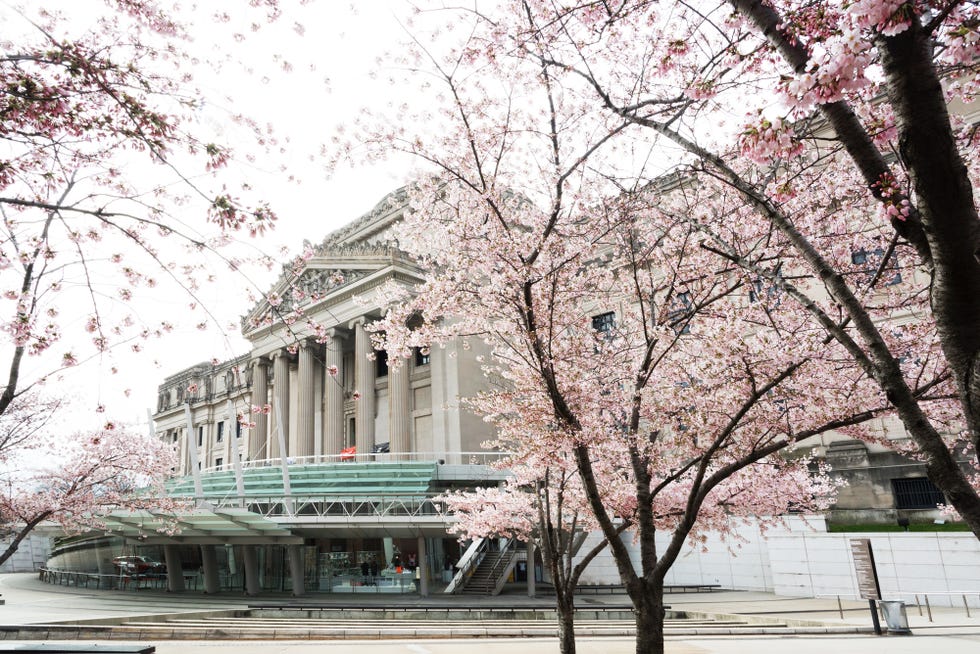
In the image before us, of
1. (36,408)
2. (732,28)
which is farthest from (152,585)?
(732,28)

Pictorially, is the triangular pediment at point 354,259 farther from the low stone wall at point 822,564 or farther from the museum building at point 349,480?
the low stone wall at point 822,564

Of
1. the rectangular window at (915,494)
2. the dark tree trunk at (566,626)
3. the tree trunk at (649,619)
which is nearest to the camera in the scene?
the tree trunk at (649,619)

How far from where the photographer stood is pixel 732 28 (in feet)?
24.9

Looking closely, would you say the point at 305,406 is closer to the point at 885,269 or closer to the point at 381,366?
the point at 381,366

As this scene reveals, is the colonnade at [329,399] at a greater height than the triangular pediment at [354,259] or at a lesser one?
lesser

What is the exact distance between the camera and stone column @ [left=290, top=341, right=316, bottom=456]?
4928 centimetres

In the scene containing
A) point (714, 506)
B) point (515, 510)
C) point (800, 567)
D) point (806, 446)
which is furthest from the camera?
point (806, 446)

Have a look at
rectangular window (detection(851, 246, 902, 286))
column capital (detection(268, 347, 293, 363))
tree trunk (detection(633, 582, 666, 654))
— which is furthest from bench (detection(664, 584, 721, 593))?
column capital (detection(268, 347, 293, 363))

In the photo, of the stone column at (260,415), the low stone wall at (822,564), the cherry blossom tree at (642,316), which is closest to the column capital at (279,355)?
the stone column at (260,415)

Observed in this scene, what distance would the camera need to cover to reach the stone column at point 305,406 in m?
49.3

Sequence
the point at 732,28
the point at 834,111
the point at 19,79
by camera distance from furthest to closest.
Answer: the point at 732,28 < the point at 19,79 < the point at 834,111

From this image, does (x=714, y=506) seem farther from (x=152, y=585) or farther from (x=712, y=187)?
(x=152, y=585)

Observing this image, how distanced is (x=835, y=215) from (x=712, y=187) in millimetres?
2536

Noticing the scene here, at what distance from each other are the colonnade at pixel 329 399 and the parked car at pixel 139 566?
1084 cm
